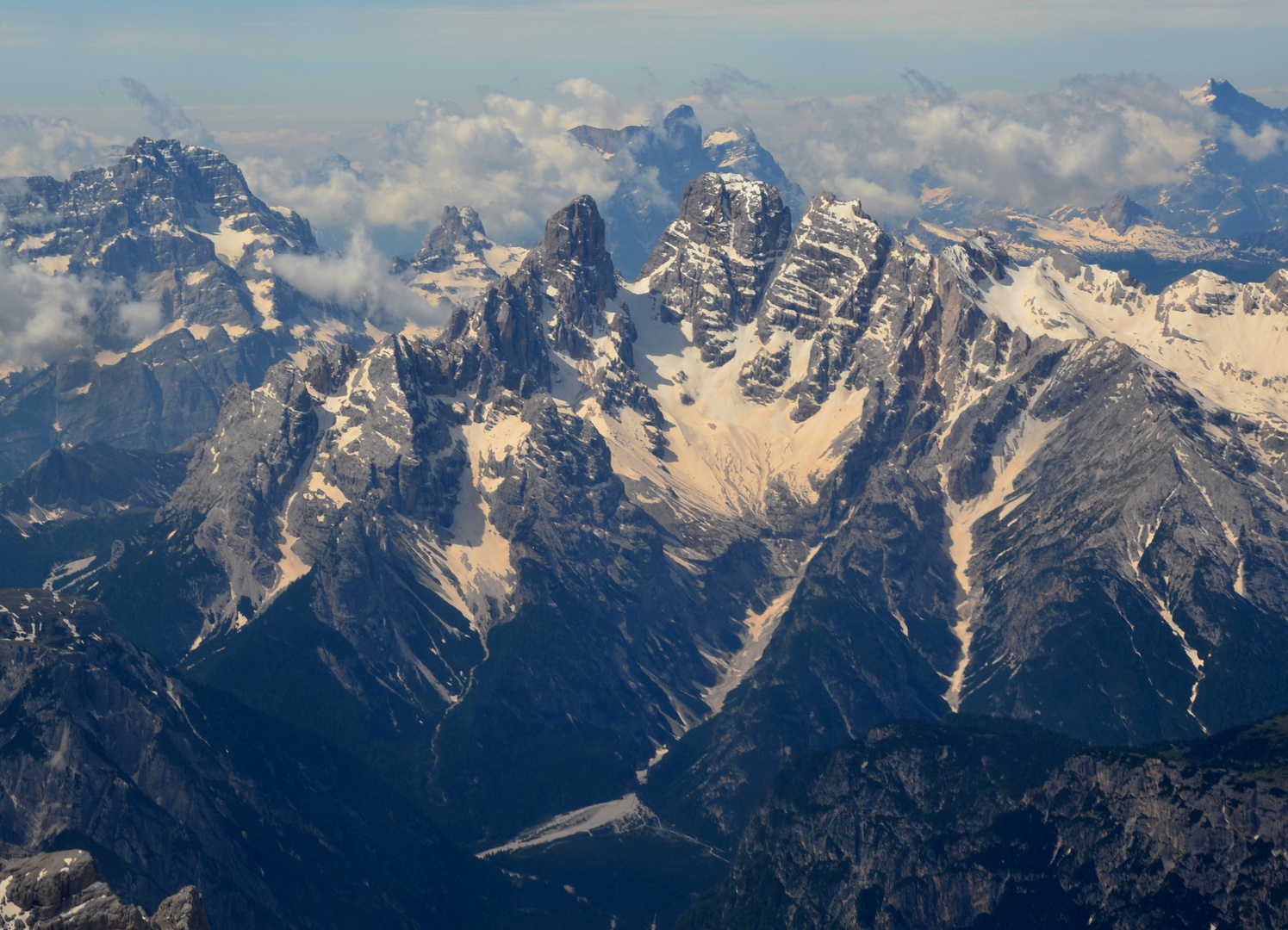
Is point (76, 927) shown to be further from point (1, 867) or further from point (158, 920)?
point (1, 867)

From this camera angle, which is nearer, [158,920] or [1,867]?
[158,920]

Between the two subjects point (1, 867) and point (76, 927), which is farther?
point (1, 867)

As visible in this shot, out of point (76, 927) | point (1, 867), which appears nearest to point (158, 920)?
point (76, 927)
